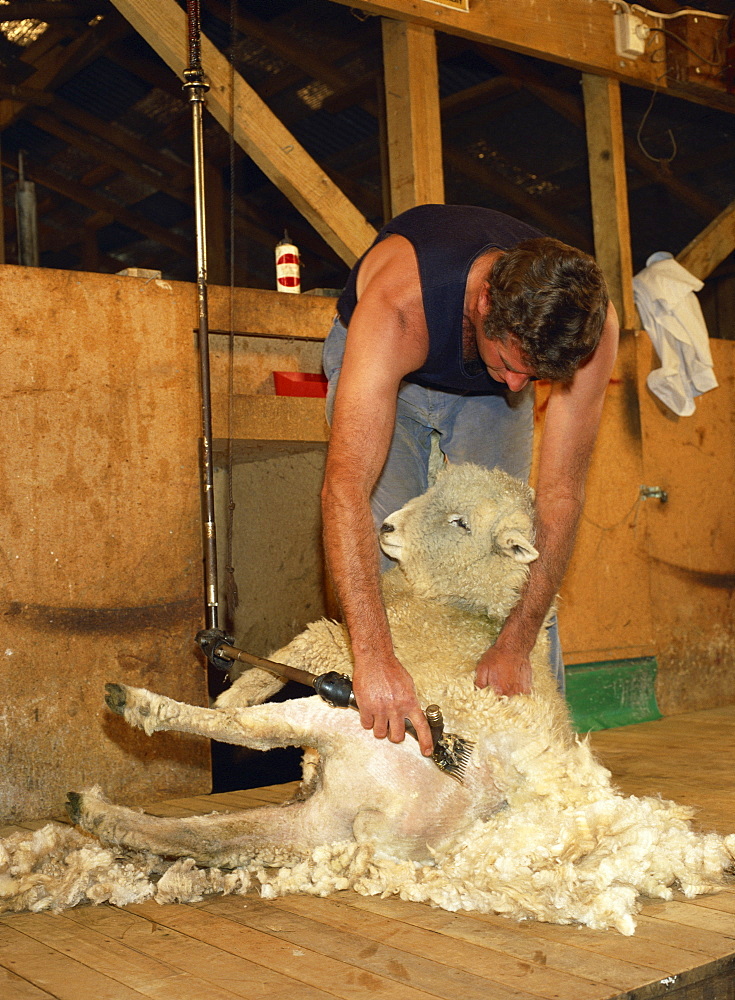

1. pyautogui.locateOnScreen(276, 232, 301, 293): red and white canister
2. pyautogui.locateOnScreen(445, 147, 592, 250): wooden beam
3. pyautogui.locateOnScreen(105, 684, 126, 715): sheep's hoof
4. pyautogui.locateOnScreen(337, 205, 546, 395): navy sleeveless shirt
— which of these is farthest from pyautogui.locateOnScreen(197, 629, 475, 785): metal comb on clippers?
pyautogui.locateOnScreen(445, 147, 592, 250): wooden beam

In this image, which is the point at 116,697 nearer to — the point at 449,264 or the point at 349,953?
the point at 349,953

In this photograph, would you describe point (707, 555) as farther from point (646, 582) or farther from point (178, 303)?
point (178, 303)

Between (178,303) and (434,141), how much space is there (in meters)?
1.45

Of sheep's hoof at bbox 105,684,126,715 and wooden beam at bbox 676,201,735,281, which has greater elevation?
wooden beam at bbox 676,201,735,281

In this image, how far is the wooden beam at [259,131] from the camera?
12.2 ft

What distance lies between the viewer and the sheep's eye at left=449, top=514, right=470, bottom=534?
8.34 ft

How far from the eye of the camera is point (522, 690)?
2330 mm

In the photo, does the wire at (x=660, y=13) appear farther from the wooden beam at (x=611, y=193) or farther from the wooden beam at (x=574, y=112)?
the wooden beam at (x=574, y=112)

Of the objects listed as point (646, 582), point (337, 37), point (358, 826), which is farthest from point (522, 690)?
point (337, 37)

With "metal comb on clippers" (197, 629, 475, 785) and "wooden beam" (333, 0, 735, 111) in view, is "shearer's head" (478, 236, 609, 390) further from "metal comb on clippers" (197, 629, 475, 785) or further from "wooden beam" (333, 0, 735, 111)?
"wooden beam" (333, 0, 735, 111)

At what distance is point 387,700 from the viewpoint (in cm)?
201

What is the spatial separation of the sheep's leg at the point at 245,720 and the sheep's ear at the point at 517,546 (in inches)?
23.3

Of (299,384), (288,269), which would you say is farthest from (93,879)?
→ (288,269)

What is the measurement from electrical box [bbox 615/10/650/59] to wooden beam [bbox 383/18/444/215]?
1.09m
